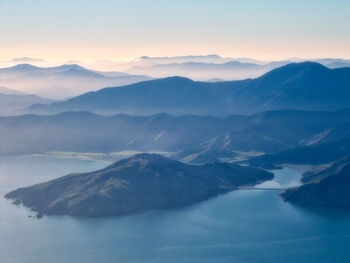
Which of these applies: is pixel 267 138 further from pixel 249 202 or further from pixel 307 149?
pixel 249 202

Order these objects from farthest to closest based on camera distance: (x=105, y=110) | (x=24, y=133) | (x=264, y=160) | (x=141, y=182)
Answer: (x=105, y=110) < (x=24, y=133) < (x=264, y=160) < (x=141, y=182)

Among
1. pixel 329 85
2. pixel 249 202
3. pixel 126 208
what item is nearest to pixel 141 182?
pixel 126 208

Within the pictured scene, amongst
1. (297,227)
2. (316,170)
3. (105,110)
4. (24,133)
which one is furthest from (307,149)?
(105,110)

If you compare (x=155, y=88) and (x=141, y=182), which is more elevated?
(x=155, y=88)

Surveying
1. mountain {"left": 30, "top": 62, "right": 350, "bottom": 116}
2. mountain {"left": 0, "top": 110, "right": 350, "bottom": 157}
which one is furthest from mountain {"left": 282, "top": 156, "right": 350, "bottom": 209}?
mountain {"left": 30, "top": 62, "right": 350, "bottom": 116}

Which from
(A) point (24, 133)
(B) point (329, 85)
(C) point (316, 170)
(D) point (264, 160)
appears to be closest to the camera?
(C) point (316, 170)

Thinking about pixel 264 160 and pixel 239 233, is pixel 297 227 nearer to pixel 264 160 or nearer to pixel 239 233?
pixel 239 233

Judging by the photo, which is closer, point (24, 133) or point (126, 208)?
point (126, 208)

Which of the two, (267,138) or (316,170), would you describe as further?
(267,138)
